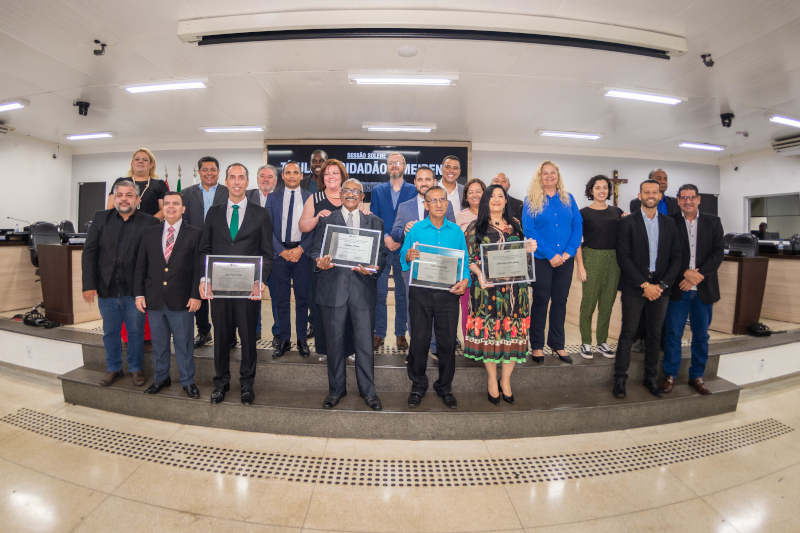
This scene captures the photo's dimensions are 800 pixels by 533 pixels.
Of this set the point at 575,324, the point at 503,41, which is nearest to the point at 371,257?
the point at 503,41

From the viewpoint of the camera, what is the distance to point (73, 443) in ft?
7.98

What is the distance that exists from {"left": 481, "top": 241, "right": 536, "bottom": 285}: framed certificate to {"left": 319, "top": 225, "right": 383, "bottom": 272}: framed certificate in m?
0.79

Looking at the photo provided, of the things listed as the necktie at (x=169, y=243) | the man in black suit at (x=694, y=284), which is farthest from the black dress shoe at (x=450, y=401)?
the necktie at (x=169, y=243)

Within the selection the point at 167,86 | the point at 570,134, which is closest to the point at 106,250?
the point at 167,86

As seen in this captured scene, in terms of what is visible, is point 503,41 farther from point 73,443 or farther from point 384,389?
point 73,443

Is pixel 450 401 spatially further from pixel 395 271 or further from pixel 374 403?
pixel 395 271

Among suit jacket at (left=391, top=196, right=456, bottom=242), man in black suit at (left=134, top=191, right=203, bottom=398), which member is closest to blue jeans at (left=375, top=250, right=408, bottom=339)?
suit jacket at (left=391, top=196, right=456, bottom=242)

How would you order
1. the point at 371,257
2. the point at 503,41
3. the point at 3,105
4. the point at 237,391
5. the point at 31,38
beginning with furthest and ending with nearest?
the point at 3,105, the point at 31,38, the point at 503,41, the point at 237,391, the point at 371,257

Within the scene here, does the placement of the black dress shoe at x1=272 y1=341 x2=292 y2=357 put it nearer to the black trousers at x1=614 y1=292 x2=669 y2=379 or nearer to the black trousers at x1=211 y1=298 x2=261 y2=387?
the black trousers at x1=211 y1=298 x2=261 y2=387

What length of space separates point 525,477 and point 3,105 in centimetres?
1036

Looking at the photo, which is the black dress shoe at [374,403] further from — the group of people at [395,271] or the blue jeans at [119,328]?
the blue jeans at [119,328]

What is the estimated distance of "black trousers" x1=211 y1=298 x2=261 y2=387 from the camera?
2.48 meters

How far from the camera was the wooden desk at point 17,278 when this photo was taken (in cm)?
505

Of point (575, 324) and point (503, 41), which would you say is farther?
point (575, 324)
